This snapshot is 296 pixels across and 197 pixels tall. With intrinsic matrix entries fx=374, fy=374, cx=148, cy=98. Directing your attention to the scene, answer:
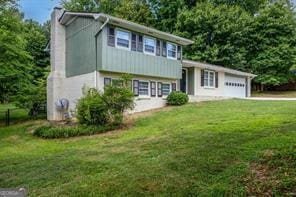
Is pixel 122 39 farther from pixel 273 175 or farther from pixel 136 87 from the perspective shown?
pixel 273 175

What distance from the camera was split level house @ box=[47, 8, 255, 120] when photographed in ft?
68.9

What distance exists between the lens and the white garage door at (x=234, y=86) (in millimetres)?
33438

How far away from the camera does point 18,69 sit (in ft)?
84.1

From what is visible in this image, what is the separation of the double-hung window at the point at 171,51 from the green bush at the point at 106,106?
8187 mm

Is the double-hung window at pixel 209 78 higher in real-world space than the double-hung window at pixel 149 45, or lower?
lower

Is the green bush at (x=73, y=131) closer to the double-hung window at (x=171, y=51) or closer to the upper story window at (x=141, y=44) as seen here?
the upper story window at (x=141, y=44)

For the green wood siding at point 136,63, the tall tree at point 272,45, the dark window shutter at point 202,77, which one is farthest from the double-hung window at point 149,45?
the tall tree at point 272,45

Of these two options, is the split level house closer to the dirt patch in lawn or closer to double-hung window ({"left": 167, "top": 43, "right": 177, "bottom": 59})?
double-hung window ({"left": 167, "top": 43, "right": 177, "bottom": 59})

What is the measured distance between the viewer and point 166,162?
31.8 ft

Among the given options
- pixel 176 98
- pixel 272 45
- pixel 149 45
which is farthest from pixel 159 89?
pixel 272 45

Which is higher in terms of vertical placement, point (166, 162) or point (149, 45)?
point (149, 45)

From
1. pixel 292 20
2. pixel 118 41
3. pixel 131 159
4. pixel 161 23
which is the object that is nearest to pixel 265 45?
pixel 292 20

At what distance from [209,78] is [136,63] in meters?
9.95

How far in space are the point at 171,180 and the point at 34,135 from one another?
1226 cm
